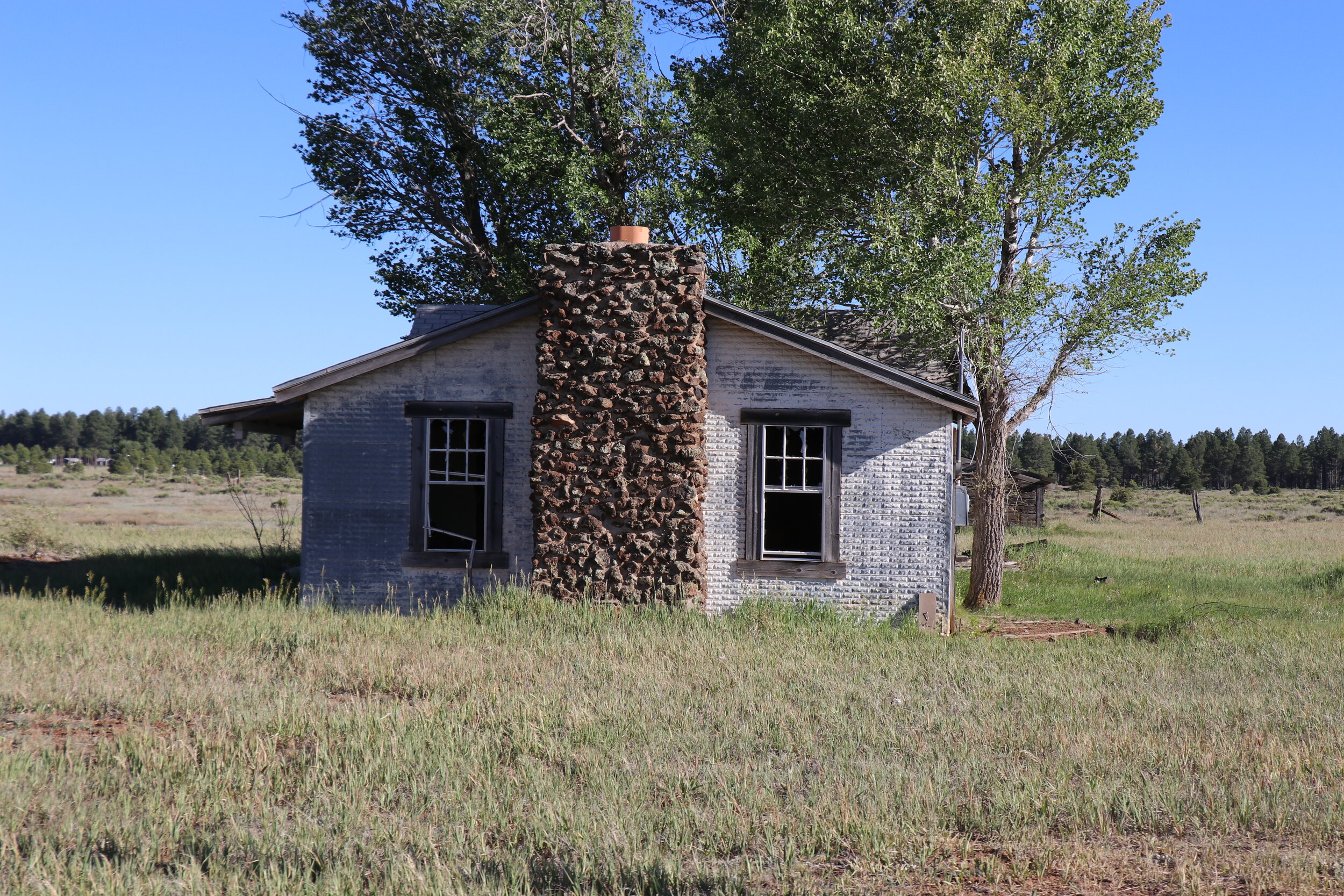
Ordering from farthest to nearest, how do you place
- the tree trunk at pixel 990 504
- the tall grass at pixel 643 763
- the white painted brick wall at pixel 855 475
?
1. the tree trunk at pixel 990 504
2. the white painted brick wall at pixel 855 475
3. the tall grass at pixel 643 763

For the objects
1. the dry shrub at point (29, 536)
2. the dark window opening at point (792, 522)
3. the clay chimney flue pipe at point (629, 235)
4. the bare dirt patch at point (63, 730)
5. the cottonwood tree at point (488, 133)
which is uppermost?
the cottonwood tree at point (488, 133)

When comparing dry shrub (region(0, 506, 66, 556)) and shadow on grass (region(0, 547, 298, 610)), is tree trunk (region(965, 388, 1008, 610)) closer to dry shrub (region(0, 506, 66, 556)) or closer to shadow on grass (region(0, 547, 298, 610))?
shadow on grass (region(0, 547, 298, 610))

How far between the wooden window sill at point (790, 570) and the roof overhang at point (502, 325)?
255cm

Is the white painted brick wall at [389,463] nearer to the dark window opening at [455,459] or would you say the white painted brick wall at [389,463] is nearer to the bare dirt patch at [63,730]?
the dark window opening at [455,459]

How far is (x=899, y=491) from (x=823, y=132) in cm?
1000

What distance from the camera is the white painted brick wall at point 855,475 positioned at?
13062mm

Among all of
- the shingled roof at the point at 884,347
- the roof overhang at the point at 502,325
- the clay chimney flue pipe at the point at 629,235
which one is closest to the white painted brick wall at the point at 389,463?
the roof overhang at the point at 502,325

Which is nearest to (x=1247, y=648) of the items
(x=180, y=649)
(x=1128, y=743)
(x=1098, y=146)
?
(x=1128, y=743)

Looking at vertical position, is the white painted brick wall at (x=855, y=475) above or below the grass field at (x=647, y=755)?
above

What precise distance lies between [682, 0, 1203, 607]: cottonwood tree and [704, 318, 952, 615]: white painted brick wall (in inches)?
136

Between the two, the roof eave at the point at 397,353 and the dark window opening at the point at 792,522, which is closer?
the roof eave at the point at 397,353

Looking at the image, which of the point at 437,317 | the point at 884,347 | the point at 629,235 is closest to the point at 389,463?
the point at 437,317

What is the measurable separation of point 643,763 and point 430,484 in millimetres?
7463

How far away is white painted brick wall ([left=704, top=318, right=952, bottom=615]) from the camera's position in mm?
13062
